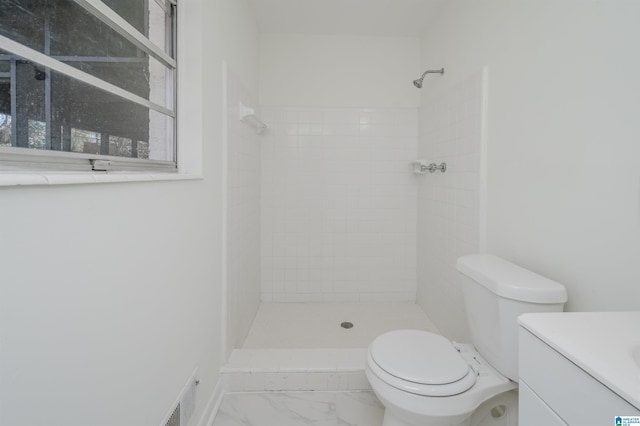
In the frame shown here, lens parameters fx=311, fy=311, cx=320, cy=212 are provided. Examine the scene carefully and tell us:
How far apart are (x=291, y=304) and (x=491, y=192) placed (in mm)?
1791

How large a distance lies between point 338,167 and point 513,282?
70.4 inches

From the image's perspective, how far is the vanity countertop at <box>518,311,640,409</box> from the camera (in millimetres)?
530

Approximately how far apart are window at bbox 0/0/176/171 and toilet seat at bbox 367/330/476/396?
1.11 m

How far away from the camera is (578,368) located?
1.94ft

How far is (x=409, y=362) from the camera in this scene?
1.16 m

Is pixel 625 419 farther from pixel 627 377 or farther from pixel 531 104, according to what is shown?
pixel 531 104

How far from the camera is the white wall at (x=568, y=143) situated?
0.92 metres

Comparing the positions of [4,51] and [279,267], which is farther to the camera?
[279,267]

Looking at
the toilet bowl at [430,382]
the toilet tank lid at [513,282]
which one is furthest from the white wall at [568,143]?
the toilet bowl at [430,382]

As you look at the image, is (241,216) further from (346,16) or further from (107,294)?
(346,16)

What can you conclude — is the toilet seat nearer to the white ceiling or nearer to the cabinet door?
the cabinet door

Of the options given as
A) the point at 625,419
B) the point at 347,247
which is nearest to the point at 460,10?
the point at 347,247

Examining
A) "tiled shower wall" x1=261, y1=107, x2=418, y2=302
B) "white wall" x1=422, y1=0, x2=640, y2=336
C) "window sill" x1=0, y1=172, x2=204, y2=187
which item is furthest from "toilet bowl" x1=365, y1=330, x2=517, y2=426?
"tiled shower wall" x1=261, y1=107, x2=418, y2=302

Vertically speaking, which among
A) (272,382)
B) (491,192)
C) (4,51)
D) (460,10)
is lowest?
(272,382)
